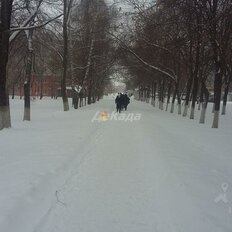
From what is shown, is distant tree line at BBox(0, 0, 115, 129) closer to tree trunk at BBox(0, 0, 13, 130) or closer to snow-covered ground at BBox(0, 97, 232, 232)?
tree trunk at BBox(0, 0, 13, 130)

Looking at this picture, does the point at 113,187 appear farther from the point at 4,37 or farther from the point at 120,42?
the point at 120,42

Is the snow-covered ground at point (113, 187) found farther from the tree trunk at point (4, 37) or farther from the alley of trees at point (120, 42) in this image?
the alley of trees at point (120, 42)

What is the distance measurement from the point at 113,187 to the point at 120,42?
3392 cm

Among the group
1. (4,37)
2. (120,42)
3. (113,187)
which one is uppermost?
(120,42)

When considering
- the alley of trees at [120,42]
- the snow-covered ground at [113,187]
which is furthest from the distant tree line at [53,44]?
the snow-covered ground at [113,187]

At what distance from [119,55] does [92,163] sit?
34.8 m

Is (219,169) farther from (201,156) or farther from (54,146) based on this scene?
(54,146)

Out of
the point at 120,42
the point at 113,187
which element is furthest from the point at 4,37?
the point at 120,42

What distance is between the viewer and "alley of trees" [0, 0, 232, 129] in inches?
802

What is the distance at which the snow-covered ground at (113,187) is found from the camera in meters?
5.98

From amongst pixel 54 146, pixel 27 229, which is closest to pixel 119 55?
pixel 54 146

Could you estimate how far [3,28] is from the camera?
674 inches

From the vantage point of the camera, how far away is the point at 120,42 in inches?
1604

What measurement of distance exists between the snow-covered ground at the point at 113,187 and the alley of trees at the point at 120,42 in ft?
24.6
